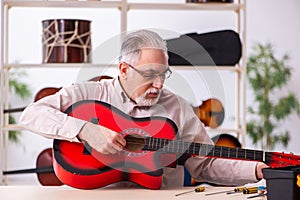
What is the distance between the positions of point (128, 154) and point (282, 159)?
1.53ft

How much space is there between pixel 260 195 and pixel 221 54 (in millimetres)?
1714

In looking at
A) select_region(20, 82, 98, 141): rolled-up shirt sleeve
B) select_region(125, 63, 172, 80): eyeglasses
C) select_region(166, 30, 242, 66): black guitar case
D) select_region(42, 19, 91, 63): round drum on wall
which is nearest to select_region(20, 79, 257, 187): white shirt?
select_region(20, 82, 98, 141): rolled-up shirt sleeve

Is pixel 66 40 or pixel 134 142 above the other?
pixel 66 40

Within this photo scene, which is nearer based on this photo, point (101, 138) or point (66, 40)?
point (101, 138)

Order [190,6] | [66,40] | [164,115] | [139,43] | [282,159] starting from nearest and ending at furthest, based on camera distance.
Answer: [282,159] → [139,43] → [164,115] → [66,40] → [190,6]

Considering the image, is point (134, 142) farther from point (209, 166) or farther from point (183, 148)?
point (209, 166)

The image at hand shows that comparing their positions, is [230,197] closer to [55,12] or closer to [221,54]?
[221,54]

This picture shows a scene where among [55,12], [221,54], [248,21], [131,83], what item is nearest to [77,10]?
[55,12]

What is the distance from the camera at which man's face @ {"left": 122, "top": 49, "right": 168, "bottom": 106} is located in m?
1.86

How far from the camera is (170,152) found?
185 centimetres

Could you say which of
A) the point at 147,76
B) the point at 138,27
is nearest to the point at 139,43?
the point at 147,76

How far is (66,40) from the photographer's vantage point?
326cm

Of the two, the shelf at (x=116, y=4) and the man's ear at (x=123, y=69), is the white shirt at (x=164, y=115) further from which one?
the shelf at (x=116, y=4)

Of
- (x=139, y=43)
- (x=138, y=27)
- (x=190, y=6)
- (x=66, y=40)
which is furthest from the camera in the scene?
(x=138, y=27)
